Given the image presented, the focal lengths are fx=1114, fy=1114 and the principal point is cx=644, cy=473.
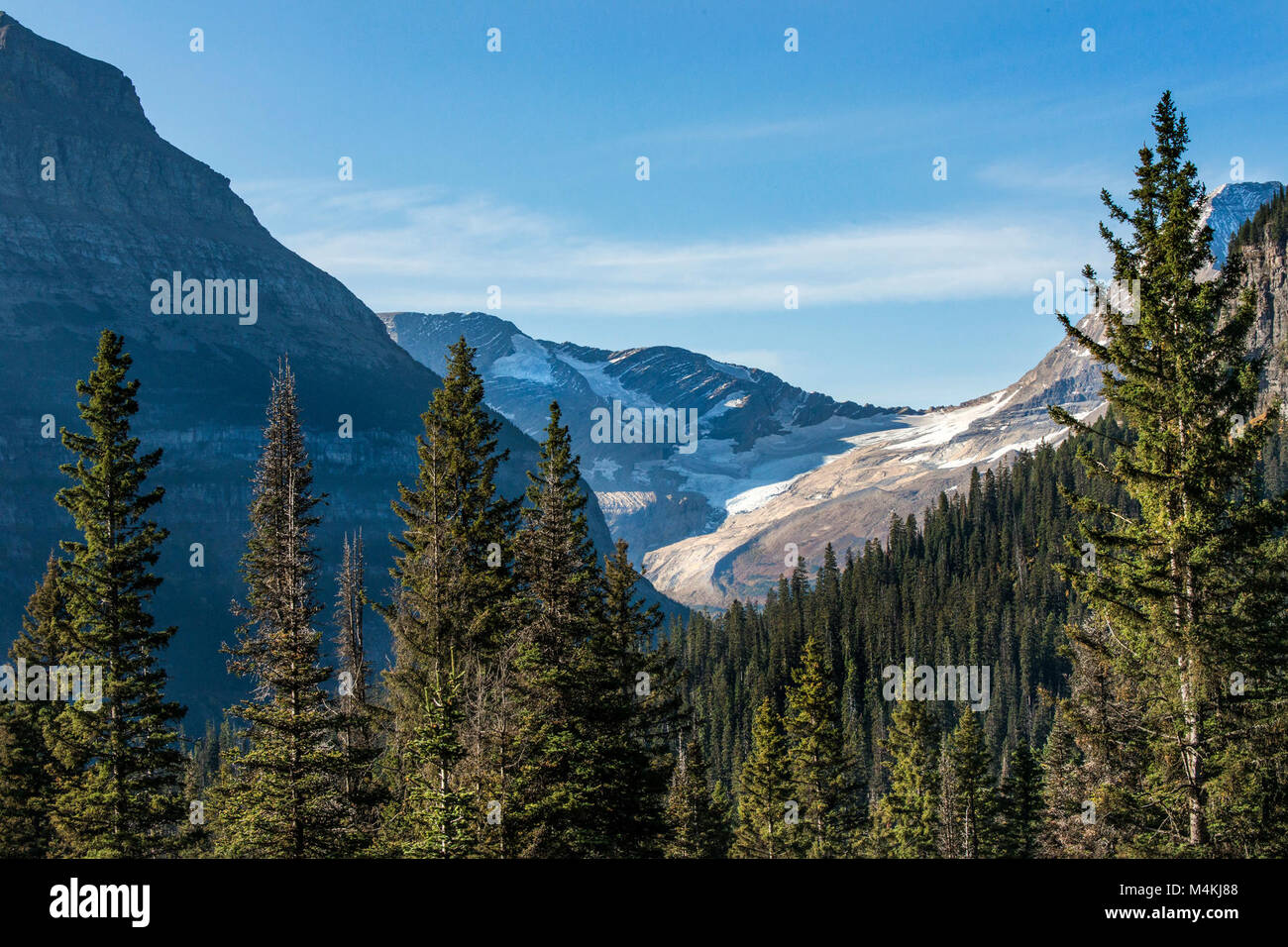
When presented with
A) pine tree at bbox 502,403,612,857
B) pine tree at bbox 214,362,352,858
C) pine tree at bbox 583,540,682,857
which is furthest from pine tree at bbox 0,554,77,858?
pine tree at bbox 583,540,682,857

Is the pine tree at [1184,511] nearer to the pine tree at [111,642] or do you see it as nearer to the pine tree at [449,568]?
the pine tree at [449,568]

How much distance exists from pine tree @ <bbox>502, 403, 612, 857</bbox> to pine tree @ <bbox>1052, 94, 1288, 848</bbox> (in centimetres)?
1512

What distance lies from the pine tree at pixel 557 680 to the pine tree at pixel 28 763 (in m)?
17.7

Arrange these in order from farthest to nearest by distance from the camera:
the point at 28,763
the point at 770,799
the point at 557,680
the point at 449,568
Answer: the point at 770,799 < the point at 28,763 < the point at 449,568 < the point at 557,680

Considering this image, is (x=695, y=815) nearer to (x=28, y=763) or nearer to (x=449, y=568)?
(x=449, y=568)

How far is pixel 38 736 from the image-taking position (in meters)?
43.5

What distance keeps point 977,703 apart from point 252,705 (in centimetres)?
14944

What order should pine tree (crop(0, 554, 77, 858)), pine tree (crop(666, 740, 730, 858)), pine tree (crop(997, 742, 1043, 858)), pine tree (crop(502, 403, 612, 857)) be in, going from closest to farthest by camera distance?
pine tree (crop(502, 403, 612, 857)) → pine tree (crop(0, 554, 77, 858)) → pine tree (crop(666, 740, 730, 858)) → pine tree (crop(997, 742, 1043, 858))

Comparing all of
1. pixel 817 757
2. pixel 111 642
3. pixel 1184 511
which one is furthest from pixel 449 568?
pixel 817 757

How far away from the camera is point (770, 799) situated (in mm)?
59625

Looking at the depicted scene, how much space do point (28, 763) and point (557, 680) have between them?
2354cm

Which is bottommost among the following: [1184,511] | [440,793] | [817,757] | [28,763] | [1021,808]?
[1021,808]

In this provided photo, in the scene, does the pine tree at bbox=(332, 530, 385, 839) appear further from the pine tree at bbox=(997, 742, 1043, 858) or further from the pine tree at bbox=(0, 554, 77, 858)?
the pine tree at bbox=(997, 742, 1043, 858)

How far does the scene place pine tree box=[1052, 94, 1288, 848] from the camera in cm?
2383
